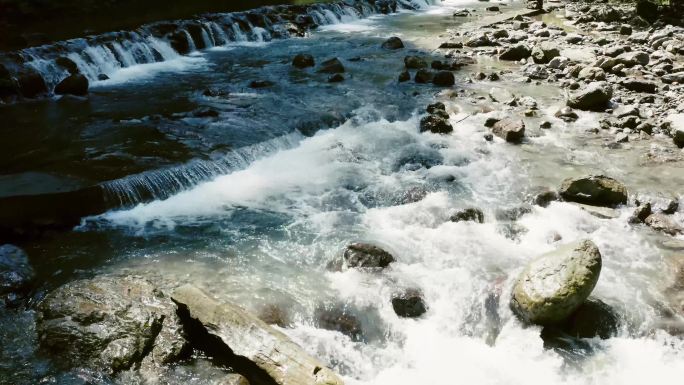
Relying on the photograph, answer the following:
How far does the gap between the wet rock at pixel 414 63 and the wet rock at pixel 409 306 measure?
1010 cm

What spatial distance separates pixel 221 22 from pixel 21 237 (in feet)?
45.3

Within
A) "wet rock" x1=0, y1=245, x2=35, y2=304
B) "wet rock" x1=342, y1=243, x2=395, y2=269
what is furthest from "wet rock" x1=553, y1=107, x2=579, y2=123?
"wet rock" x1=0, y1=245, x2=35, y2=304

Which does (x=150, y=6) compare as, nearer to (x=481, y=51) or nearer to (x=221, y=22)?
(x=221, y=22)

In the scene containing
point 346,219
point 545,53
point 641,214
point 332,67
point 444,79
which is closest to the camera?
point 641,214

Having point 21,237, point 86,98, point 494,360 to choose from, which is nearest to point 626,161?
point 494,360

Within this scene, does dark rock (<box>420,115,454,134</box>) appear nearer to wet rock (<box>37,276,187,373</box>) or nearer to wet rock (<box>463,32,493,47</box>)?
wet rock (<box>37,276,187,373</box>)

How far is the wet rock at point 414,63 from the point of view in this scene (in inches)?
548

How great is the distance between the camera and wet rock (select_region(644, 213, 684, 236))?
6.29 m

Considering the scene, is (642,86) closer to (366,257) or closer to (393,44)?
(393,44)

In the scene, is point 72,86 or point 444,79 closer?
point 72,86

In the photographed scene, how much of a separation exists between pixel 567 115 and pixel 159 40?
12482 mm

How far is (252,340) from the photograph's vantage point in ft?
13.5

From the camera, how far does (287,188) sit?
7.75m

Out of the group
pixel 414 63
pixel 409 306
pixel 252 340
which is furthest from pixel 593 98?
pixel 252 340
